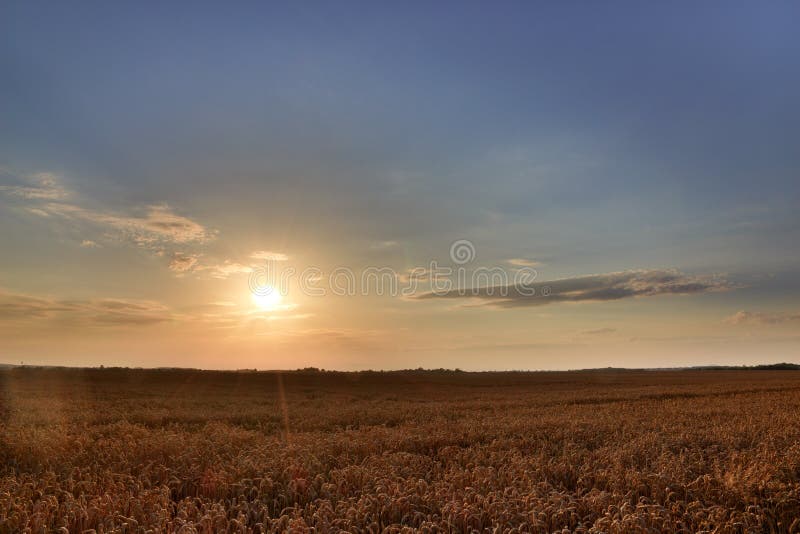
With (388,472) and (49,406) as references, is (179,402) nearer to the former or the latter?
(49,406)

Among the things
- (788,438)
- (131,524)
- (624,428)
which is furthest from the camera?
(624,428)

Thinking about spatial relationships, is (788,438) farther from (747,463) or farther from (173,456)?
(173,456)

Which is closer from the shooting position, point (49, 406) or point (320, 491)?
point (320, 491)

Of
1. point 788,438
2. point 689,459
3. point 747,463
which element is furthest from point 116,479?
point 788,438

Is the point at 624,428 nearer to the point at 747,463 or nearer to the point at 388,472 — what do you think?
the point at 747,463

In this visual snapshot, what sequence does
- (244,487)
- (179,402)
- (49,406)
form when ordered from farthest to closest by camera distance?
1. (179,402)
2. (49,406)
3. (244,487)

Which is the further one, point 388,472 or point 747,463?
point 747,463

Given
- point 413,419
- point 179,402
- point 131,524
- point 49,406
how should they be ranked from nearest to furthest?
point 131,524
point 413,419
point 49,406
point 179,402

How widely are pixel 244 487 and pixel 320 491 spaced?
40.8 inches

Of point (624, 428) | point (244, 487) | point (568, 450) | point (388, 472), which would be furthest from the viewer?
point (624, 428)

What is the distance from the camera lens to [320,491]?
24.5ft

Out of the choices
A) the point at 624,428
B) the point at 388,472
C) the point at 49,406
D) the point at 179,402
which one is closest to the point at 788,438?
the point at 624,428

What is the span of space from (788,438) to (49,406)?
2586cm

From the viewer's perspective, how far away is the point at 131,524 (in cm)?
607
